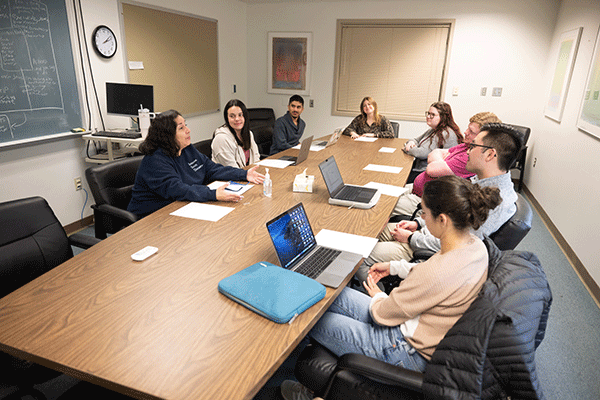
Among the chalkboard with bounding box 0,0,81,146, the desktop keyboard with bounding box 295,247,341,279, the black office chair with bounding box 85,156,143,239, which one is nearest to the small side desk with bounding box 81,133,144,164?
the chalkboard with bounding box 0,0,81,146

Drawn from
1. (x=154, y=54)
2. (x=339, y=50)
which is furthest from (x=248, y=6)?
(x=154, y=54)

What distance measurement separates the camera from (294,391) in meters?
1.69

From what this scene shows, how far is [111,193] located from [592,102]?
3927 mm

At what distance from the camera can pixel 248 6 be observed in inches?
243

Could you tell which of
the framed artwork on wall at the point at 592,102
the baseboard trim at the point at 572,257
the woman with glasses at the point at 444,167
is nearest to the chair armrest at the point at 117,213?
the woman with glasses at the point at 444,167

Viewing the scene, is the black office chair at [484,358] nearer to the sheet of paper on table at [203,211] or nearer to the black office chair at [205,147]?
the sheet of paper on table at [203,211]

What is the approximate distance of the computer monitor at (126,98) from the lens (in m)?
3.64

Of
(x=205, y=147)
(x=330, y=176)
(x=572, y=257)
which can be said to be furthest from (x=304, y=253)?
(x=572, y=257)

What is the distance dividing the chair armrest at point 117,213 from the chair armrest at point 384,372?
5.20ft

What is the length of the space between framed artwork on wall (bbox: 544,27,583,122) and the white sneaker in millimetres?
4152

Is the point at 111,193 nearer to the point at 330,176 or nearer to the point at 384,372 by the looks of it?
the point at 330,176

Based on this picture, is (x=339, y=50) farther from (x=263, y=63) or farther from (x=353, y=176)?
(x=353, y=176)

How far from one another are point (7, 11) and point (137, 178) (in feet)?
A: 5.86

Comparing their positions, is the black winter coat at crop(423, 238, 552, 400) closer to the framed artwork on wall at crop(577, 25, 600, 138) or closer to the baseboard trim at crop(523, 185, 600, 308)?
the baseboard trim at crop(523, 185, 600, 308)
